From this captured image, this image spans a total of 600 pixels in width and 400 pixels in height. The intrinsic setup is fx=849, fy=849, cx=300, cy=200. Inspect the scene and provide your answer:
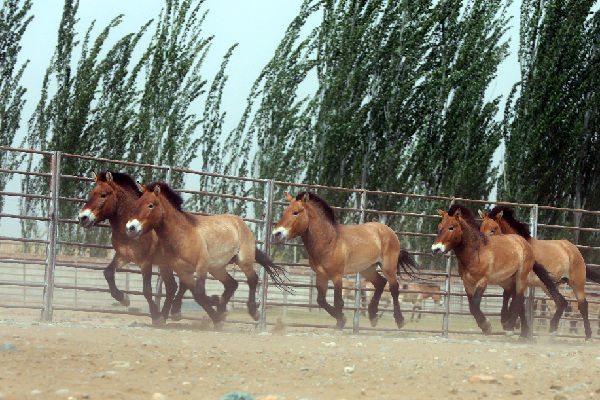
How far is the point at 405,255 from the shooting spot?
36.4 feet

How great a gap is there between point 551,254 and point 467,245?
2089mm

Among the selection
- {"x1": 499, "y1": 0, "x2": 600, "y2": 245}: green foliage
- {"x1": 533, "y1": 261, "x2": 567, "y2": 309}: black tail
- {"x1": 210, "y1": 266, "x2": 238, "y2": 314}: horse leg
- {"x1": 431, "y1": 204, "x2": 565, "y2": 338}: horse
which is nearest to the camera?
{"x1": 210, "y1": 266, "x2": 238, "y2": 314}: horse leg

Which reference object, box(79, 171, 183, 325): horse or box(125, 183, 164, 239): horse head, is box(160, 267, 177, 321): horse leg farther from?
box(125, 183, 164, 239): horse head

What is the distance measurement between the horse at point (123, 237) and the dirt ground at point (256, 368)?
0.70m

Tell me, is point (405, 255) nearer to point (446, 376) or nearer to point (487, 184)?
point (446, 376)

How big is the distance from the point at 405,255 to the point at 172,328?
10.9 feet

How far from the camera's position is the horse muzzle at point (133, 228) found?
855cm

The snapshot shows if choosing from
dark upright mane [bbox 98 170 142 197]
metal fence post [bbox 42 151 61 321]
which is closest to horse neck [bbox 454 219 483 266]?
dark upright mane [bbox 98 170 142 197]

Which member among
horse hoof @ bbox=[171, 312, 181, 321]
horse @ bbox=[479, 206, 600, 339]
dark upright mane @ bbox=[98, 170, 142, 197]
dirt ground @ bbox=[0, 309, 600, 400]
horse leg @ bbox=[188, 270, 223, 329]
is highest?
dark upright mane @ bbox=[98, 170, 142, 197]

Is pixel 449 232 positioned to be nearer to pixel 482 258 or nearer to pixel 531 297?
pixel 482 258

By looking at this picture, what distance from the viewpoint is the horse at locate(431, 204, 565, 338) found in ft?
34.2

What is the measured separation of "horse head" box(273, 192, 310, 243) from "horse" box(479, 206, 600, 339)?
290cm

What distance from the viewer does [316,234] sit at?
9.95m

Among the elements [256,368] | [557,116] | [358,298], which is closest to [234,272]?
[358,298]
